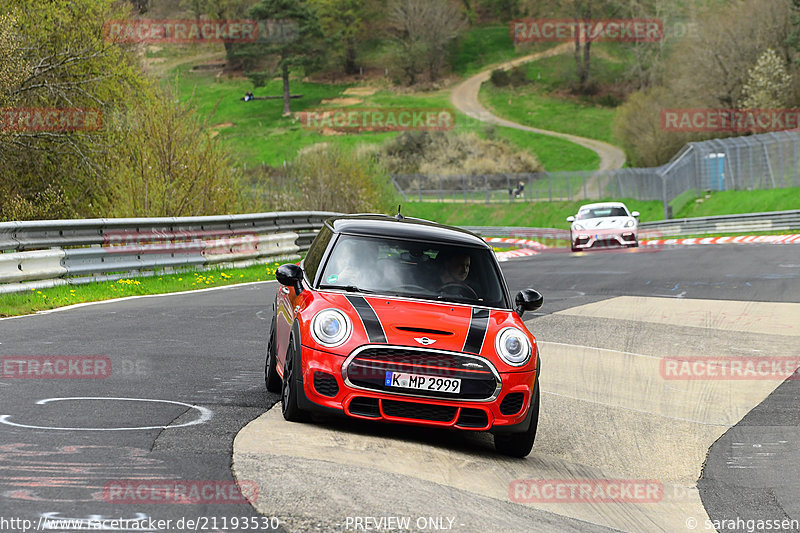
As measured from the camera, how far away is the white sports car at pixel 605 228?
3244cm

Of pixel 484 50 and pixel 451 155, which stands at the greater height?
pixel 484 50

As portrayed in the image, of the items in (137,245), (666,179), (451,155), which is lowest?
(451,155)

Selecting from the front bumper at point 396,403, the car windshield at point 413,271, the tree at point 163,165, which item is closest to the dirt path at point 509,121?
the tree at point 163,165

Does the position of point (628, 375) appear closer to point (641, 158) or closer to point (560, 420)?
point (560, 420)

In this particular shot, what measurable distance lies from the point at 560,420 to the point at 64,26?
→ 18997 mm

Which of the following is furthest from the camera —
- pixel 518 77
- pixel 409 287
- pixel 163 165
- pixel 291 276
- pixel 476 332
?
pixel 518 77

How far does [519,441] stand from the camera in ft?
24.2

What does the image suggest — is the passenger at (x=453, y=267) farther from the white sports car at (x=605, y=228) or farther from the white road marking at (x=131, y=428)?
the white sports car at (x=605, y=228)

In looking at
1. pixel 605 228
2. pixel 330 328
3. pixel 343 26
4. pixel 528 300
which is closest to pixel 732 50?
pixel 605 228

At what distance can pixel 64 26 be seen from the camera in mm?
24219

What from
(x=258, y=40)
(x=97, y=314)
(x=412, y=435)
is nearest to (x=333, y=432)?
(x=412, y=435)

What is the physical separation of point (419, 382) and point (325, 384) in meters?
0.63

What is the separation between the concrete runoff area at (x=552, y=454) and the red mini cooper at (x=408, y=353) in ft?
0.81

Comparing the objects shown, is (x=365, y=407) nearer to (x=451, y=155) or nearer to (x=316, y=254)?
(x=316, y=254)
